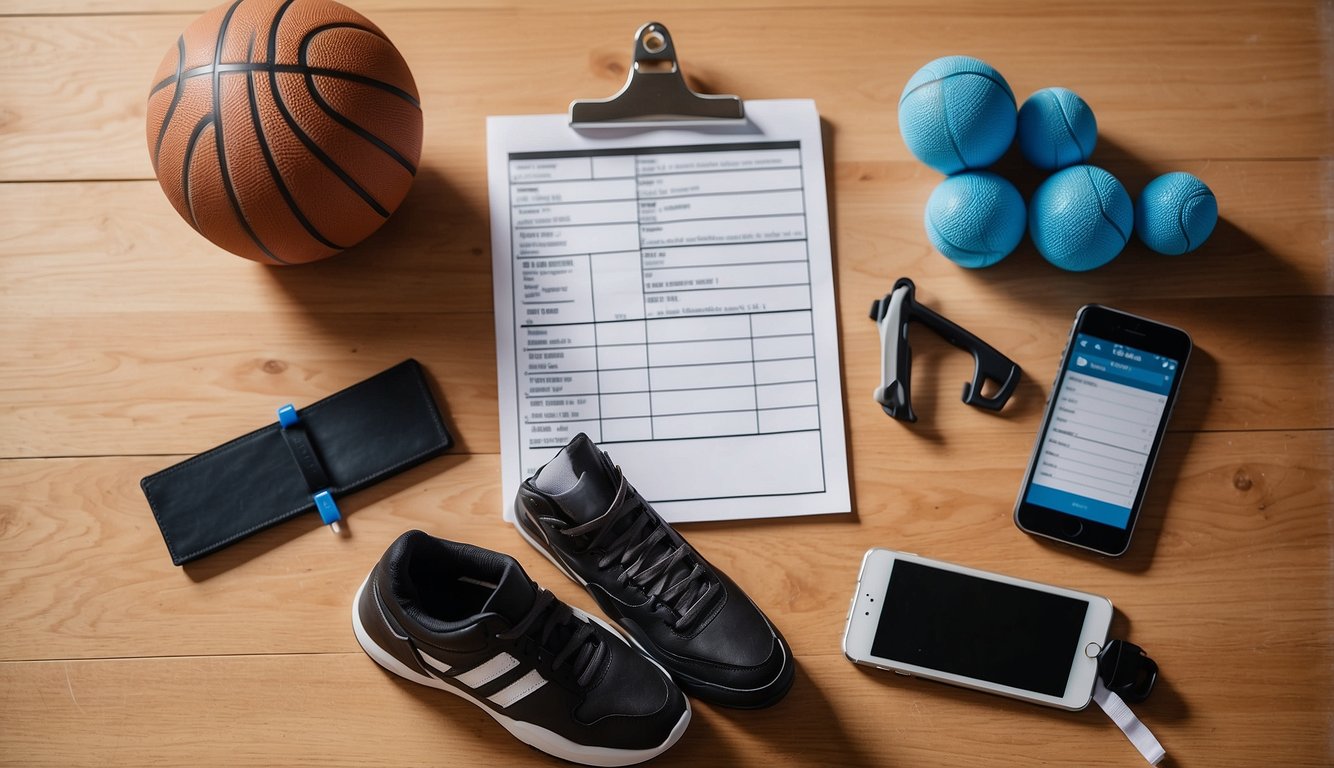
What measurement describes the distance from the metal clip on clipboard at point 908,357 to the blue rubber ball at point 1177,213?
186mm

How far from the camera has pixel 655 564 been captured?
0.83m

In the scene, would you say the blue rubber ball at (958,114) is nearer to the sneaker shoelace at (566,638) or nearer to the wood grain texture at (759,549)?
the wood grain texture at (759,549)

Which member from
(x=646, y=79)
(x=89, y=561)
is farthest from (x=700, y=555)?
(x=89, y=561)

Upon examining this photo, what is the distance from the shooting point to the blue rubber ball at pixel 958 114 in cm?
81

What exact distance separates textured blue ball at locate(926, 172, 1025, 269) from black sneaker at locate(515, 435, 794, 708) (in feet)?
1.29

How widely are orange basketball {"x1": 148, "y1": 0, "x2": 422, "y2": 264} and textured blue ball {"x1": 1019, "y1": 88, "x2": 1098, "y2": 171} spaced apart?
59 centimetres

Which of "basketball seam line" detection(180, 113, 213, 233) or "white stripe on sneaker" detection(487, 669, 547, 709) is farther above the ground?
"basketball seam line" detection(180, 113, 213, 233)

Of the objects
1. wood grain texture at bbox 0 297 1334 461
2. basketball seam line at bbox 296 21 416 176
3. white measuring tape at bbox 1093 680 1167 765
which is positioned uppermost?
basketball seam line at bbox 296 21 416 176

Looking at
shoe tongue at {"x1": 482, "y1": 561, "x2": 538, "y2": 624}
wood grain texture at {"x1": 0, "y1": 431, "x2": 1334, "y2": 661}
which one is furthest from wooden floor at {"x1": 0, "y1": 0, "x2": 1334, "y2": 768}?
shoe tongue at {"x1": 482, "y1": 561, "x2": 538, "y2": 624}

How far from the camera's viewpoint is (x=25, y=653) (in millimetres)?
835

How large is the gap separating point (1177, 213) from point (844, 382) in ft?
1.16

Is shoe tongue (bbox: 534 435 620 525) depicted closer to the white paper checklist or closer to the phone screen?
the white paper checklist

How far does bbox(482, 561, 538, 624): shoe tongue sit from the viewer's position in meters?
0.73

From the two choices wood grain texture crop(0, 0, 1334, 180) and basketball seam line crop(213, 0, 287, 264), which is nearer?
basketball seam line crop(213, 0, 287, 264)
